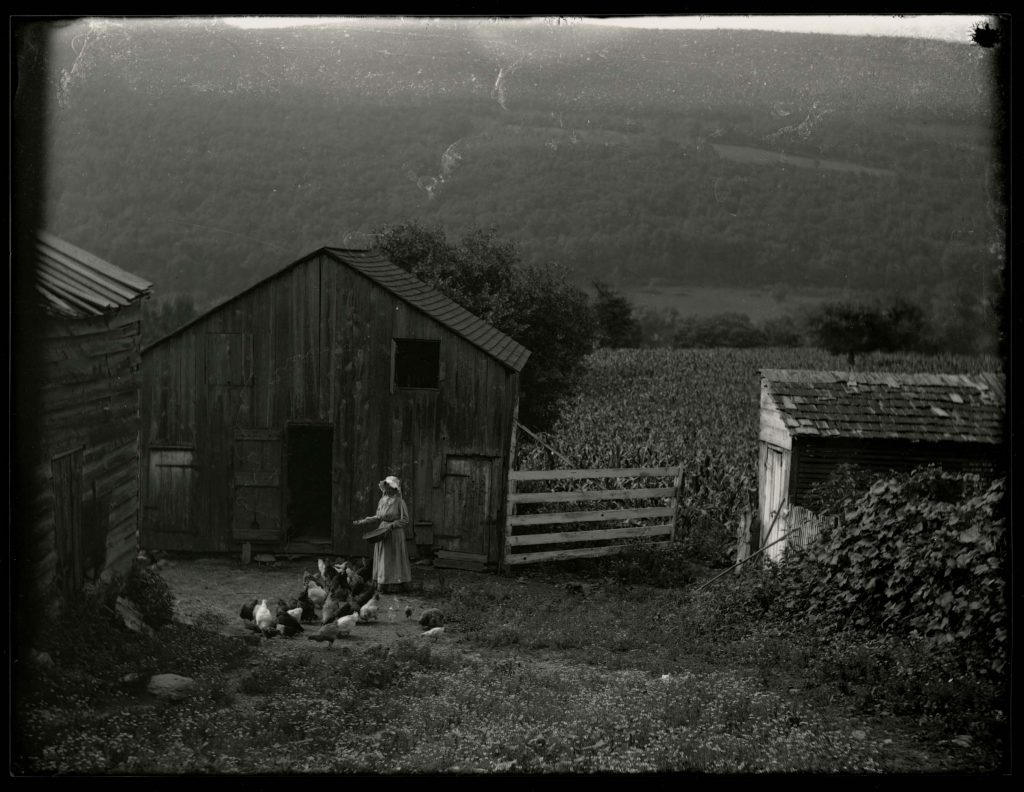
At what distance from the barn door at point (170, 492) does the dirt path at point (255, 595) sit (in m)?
0.53

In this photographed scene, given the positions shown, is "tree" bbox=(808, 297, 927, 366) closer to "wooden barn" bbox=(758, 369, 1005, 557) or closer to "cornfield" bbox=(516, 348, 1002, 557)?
"cornfield" bbox=(516, 348, 1002, 557)

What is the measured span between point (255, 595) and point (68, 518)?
12.4ft

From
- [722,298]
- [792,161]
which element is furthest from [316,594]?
[722,298]

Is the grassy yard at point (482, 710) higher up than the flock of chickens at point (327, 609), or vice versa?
the grassy yard at point (482, 710)

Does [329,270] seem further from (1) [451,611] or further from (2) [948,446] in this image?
(2) [948,446]

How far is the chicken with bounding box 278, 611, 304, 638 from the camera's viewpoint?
943 cm

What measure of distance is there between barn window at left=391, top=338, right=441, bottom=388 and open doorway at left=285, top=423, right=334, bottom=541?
1876 mm

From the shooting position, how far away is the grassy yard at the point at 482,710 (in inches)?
257

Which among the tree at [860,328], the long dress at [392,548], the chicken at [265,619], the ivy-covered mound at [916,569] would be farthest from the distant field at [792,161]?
the chicken at [265,619]

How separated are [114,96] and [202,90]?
9.36 ft

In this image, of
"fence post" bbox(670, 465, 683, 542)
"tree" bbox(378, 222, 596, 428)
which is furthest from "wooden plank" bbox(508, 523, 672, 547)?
"tree" bbox(378, 222, 596, 428)

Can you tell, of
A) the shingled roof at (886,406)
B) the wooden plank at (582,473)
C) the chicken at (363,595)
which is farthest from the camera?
the wooden plank at (582,473)

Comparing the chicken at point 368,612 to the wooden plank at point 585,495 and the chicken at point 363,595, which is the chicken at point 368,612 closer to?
the chicken at point 363,595

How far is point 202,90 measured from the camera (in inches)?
430
